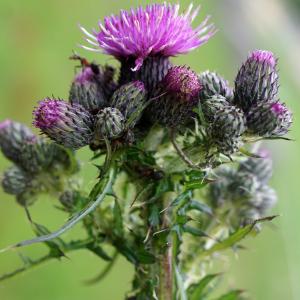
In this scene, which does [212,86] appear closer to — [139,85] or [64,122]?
[139,85]

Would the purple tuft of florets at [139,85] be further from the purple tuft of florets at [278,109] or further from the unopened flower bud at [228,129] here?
the purple tuft of florets at [278,109]

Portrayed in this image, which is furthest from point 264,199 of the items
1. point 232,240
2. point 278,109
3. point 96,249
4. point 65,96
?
point 65,96

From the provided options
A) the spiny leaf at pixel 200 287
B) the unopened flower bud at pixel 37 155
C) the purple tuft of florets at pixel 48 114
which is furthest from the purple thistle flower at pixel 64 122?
the spiny leaf at pixel 200 287

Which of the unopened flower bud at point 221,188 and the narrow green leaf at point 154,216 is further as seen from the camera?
the unopened flower bud at point 221,188

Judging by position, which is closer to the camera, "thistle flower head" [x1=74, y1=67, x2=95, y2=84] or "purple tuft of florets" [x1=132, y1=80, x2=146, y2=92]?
"purple tuft of florets" [x1=132, y1=80, x2=146, y2=92]

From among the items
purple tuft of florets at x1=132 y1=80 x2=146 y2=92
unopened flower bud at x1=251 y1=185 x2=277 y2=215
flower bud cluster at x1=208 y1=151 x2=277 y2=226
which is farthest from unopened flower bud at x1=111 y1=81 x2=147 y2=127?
unopened flower bud at x1=251 y1=185 x2=277 y2=215

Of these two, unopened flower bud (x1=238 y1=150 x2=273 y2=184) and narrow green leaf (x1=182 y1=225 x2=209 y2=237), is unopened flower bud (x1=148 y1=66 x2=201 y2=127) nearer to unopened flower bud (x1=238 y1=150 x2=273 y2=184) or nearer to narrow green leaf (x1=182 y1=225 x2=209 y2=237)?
narrow green leaf (x1=182 y1=225 x2=209 y2=237)

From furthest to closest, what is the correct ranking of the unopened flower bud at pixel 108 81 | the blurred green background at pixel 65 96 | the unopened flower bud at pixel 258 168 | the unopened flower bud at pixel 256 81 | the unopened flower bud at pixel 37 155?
1. the blurred green background at pixel 65 96
2. the unopened flower bud at pixel 258 168
3. the unopened flower bud at pixel 37 155
4. the unopened flower bud at pixel 108 81
5. the unopened flower bud at pixel 256 81
